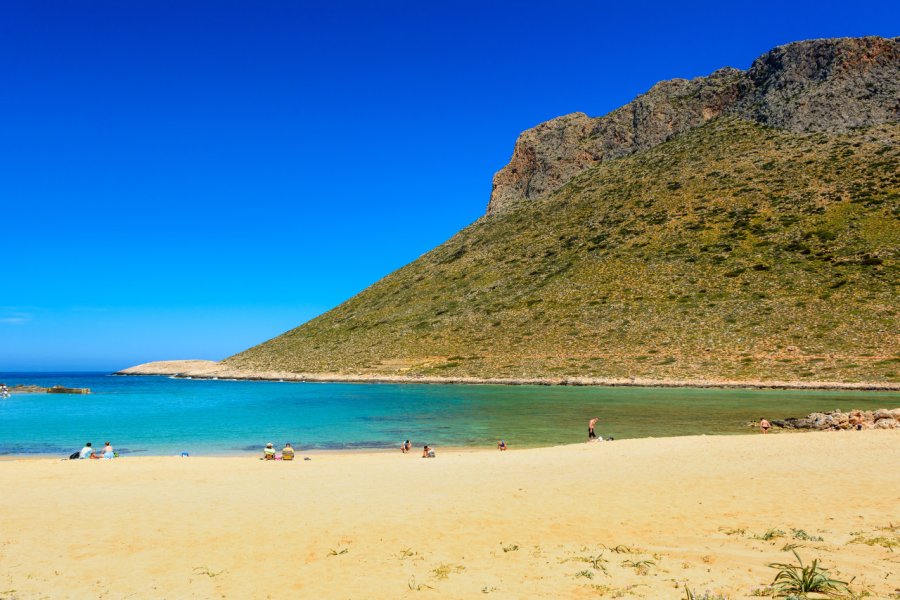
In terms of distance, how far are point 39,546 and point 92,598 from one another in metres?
3.56

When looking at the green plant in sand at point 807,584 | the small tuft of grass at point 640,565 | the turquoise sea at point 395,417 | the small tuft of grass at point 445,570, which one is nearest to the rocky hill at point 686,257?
the turquoise sea at point 395,417

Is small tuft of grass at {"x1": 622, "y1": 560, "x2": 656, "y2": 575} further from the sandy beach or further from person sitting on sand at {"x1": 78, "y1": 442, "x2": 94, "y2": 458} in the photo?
person sitting on sand at {"x1": 78, "y1": 442, "x2": 94, "y2": 458}

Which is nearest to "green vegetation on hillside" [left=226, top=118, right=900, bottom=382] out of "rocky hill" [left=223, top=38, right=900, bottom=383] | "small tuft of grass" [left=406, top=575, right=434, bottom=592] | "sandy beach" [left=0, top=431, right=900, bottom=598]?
"rocky hill" [left=223, top=38, right=900, bottom=383]

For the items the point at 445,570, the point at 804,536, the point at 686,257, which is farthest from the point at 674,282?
the point at 445,570

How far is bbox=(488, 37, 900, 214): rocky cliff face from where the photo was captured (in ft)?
290

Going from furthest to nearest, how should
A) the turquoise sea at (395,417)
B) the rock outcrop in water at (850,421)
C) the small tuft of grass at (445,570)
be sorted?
the turquoise sea at (395,417), the rock outcrop in water at (850,421), the small tuft of grass at (445,570)

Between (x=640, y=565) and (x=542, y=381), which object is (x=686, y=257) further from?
(x=640, y=565)

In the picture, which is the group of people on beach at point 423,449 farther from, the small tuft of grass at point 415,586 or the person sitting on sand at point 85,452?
the small tuft of grass at point 415,586

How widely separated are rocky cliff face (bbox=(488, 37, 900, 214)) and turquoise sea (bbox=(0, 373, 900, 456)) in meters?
61.3

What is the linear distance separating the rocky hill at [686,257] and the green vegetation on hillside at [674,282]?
0.25 m

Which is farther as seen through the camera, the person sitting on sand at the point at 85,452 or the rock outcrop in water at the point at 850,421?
the rock outcrop in water at the point at 850,421

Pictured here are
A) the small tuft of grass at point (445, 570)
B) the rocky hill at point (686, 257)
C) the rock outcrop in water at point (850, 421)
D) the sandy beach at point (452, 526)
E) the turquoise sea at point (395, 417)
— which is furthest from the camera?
the rocky hill at point (686, 257)

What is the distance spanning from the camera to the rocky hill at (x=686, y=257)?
59.6m

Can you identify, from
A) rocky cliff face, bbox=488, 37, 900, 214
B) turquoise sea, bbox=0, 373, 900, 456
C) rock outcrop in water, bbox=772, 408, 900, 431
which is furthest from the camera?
Result: rocky cliff face, bbox=488, 37, 900, 214
